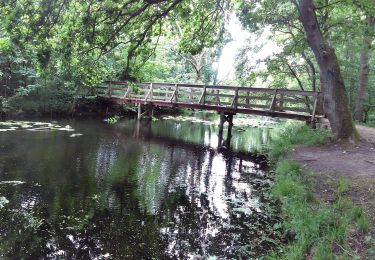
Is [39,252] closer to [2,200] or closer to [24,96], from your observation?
[2,200]

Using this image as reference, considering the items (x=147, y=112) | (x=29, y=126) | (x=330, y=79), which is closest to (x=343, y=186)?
(x=330, y=79)

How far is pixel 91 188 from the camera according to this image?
26.2 feet

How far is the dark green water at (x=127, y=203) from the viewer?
5.20 meters

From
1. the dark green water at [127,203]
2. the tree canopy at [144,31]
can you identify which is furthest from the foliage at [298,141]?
the tree canopy at [144,31]

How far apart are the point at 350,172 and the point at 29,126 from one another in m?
14.6

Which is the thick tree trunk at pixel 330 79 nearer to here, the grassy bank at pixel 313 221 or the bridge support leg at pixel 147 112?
the grassy bank at pixel 313 221

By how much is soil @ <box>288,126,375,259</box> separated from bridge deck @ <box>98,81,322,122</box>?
3.89m

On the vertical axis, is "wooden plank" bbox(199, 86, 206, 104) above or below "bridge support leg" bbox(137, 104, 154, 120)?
above

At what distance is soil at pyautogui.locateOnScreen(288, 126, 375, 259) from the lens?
4.47 meters

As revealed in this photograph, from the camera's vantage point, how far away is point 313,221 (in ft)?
16.6

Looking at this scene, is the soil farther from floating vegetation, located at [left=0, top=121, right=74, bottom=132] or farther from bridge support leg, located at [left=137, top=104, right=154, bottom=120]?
bridge support leg, located at [left=137, top=104, right=154, bottom=120]

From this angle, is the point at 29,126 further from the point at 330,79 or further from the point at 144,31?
the point at 330,79

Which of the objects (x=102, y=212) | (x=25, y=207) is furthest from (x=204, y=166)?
(x=25, y=207)

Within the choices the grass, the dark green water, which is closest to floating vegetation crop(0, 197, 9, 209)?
the dark green water
